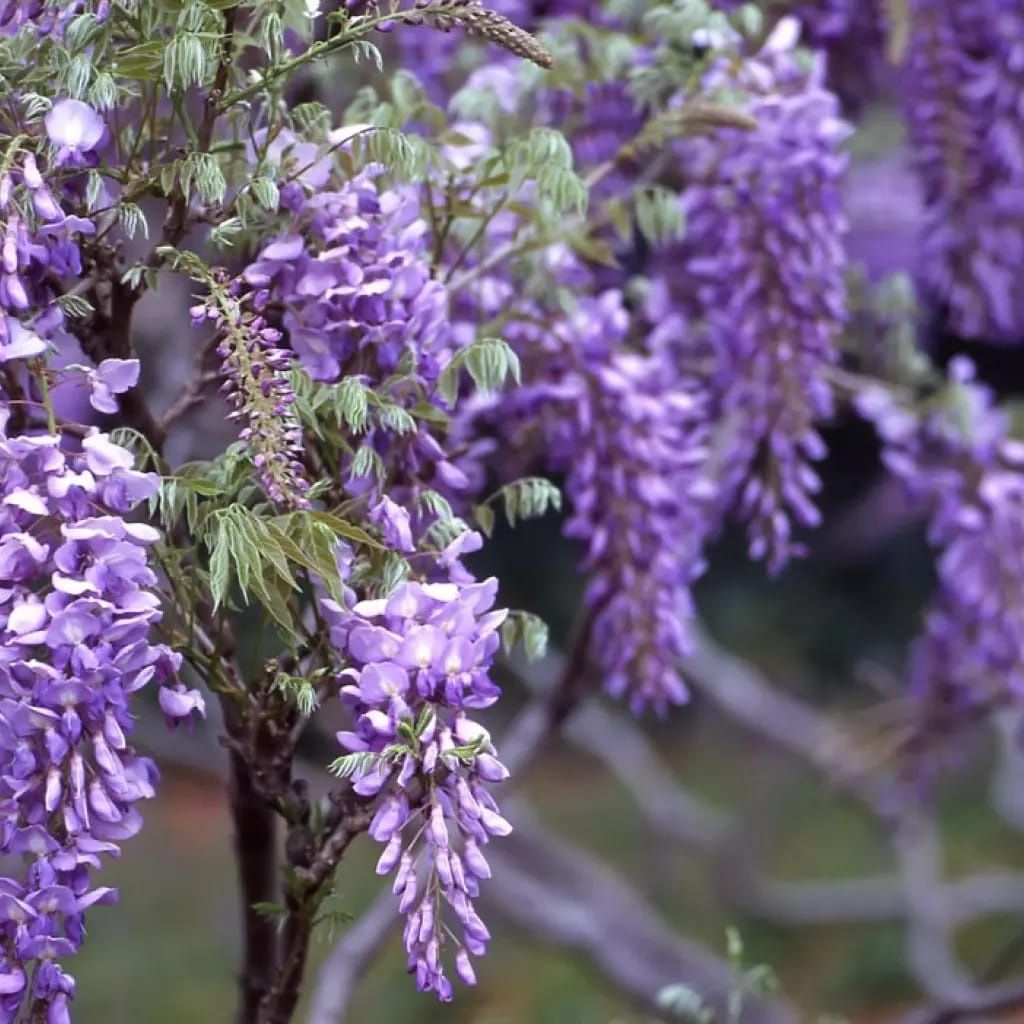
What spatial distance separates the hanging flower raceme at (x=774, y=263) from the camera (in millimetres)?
1433

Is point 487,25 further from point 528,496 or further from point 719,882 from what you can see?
point 719,882

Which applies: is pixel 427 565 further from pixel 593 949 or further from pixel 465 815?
pixel 593 949

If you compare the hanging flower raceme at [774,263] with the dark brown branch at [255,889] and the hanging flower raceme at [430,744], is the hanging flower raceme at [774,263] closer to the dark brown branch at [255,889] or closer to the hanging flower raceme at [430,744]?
the dark brown branch at [255,889]

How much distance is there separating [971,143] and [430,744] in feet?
3.78

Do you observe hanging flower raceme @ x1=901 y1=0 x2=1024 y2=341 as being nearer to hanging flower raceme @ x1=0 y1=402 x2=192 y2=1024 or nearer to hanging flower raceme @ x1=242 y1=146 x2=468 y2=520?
hanging flower raceme @ x1=242 y1=146 x2=468 y2=520

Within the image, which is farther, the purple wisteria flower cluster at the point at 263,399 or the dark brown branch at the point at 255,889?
the dark brown branch at the point at 255,889

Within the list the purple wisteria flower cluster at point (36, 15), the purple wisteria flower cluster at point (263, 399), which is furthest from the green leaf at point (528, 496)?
the purple wisteria flower cluster at point (36, 15)

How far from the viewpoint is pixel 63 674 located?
83cm

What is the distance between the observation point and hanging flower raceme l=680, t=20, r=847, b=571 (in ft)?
4.70

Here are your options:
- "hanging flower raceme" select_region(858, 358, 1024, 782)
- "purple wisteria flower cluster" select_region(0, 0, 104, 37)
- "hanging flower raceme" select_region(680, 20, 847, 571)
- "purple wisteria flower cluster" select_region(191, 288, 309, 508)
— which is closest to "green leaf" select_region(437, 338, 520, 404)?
"purple wisteria flower cluster" select_region(191, 288, 309, 508)

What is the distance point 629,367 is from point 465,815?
66 centimetres

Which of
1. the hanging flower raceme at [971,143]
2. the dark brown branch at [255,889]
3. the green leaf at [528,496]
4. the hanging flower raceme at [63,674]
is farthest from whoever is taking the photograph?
the hanging flower raceme at [971,143]

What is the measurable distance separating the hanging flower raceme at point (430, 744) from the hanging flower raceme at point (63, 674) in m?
0.12

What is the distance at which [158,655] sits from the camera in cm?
88
